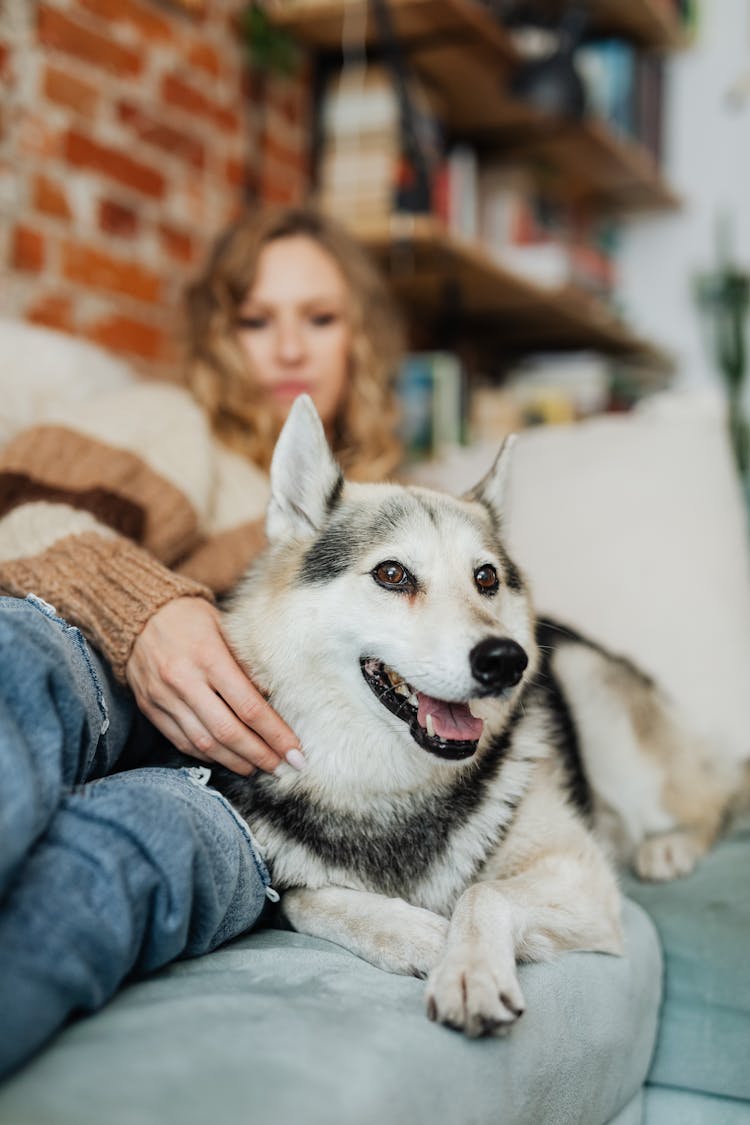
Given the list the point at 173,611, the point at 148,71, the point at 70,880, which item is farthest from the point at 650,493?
the point at 148,71

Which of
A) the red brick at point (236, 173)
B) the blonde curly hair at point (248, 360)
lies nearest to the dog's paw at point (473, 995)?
the blonde curly hair at point (248, 360)

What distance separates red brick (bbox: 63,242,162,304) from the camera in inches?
83.7

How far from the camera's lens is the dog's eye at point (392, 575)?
116 centimetres

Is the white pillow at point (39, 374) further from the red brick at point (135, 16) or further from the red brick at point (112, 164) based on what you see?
the red brick at point (135, 16)

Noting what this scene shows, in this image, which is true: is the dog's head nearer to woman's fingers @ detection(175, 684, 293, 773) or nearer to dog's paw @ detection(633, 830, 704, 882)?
woman's fingers @ detection(175, 684, 293, 773)

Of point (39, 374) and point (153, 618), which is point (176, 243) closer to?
point (39, 374)

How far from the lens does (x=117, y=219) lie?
7.37ft

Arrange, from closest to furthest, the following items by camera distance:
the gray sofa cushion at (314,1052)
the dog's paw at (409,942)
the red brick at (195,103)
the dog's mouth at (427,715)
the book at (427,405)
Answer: the gray sofa cushion at (314,1052)
the dog's paw at (409,942)
the dog's mouth at (427,715)
the red brick at (195,103)
the book at (427,405)

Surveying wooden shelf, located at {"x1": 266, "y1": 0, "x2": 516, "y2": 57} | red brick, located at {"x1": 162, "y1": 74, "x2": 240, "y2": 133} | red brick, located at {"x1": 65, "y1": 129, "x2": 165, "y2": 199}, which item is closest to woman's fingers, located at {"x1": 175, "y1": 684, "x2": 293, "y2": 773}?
red brick, located at {"x1": 65, "y1": 129, "x2": 165, "y2": 199}

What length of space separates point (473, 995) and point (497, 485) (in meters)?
0.73

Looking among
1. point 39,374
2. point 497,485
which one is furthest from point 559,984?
point 39,374

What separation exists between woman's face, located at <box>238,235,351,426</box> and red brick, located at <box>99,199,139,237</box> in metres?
0.42

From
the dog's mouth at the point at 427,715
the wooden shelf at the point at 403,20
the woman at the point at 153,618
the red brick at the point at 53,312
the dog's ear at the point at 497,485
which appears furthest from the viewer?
the wooden shelf at the point at 403,20

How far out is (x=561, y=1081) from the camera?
3.09 feet
